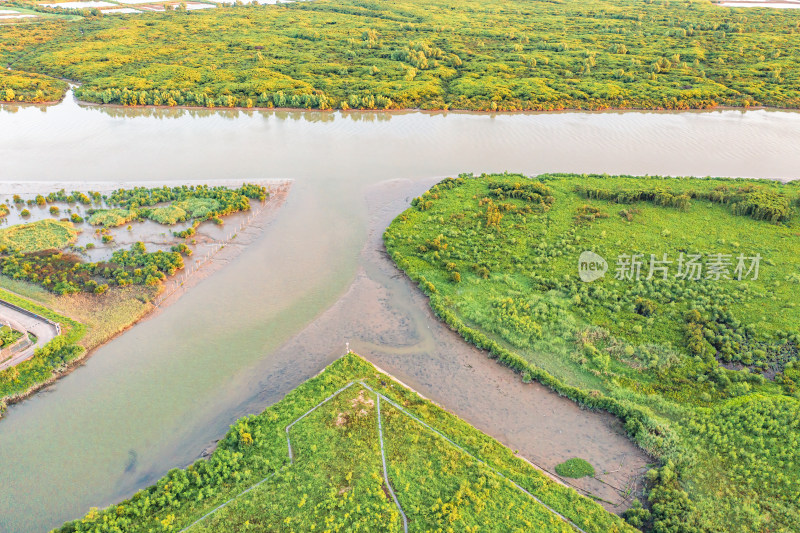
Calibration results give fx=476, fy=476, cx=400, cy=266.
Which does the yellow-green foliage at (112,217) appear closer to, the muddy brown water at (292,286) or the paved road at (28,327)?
the muddy brown water at (292,286)

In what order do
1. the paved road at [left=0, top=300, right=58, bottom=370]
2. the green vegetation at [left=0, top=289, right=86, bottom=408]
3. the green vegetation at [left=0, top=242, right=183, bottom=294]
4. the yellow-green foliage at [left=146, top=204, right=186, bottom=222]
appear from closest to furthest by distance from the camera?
the green vegetation at [left=0, top=289, right=86, bottom=408] < the paved road at [left=0, top=300, right=58, bottom=370] < the green vegetation at [left=0, top=242, right=183, bottom=294] < the yellow-green foliage at [left=146, top=204, right=186, bottom=222]

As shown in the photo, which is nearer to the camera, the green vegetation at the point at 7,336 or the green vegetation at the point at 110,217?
the green vegetation at the point at 7,336

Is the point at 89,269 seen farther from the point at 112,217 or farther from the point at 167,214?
the point at 167,214

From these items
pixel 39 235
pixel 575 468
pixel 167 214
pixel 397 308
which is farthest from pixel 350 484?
pixel 39 235

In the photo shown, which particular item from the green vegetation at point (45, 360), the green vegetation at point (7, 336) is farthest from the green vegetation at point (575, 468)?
the green vegetation at point (7, 336)

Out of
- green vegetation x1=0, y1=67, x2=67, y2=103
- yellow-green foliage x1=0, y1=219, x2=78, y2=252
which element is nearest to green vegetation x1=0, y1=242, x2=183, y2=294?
yellow-green foliage x1=0, y1=219, x2=78, y2=252

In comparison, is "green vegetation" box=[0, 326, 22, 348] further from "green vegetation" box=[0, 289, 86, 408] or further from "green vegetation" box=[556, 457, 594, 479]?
"green vegetation" box=[556, 457, 594, 479]
